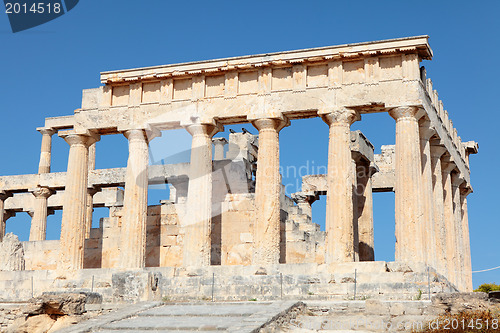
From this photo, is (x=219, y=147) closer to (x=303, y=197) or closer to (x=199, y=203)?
(x=303, y=197)

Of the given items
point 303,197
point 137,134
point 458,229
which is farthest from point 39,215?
point 458,229

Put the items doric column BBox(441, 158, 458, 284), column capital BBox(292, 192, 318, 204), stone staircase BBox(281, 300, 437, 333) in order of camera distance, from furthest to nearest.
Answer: column capital BBox(292, 192, 318, 204) → doric column BBox(441, 158, 458, 284) → stone staircase BBox(281, 300, 437, 333)

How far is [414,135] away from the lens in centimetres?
2758

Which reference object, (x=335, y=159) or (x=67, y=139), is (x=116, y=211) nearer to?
(x=67, y=139)

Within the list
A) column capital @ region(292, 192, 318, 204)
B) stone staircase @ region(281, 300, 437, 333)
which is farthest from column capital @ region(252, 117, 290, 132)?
stone staircase @ region(281, 300, 437, 333)

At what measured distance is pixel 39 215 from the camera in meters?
40.0

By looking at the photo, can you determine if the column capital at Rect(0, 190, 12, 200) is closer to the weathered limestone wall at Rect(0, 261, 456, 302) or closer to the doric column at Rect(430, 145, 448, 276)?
the weathered limestone wall at Rect(0, 261, 456, 302)

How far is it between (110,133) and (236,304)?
40.7 ft

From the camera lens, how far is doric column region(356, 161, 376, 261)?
32812 mm

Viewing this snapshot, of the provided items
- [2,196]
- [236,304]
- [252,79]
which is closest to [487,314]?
[236,304]

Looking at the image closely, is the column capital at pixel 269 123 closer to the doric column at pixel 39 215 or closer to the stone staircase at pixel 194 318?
the stone staircase at pixel 194 318

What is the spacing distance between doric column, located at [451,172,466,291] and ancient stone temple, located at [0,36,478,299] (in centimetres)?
10

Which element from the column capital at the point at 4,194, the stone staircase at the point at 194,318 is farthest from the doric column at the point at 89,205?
the stone staircase at the point at 194,318

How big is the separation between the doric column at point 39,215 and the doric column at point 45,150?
2.21 meters
